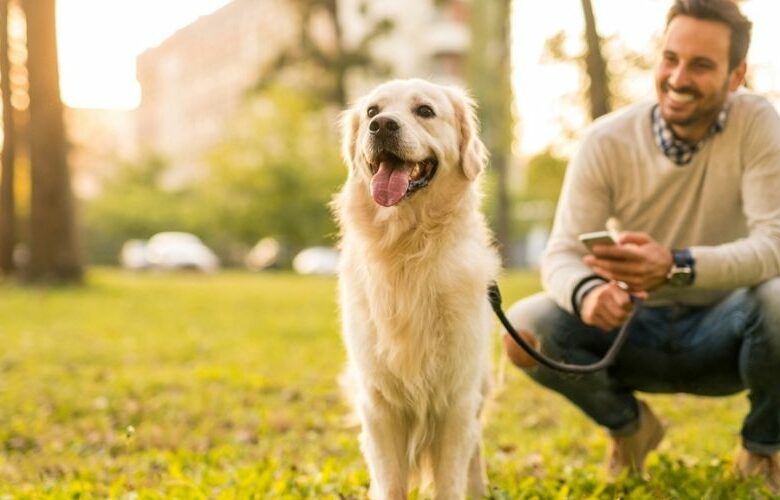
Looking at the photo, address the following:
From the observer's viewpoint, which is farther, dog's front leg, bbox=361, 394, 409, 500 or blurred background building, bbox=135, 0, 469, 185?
blurred background building, bbox=135, 0, 469, 185

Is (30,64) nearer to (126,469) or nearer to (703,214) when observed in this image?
(126,469)

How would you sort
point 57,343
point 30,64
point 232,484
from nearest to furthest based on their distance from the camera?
point 232,484, point 57,343, point 30,64

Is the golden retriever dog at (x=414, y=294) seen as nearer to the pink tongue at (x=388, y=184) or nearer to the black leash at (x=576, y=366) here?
the pink tongue at (x=388, y=184)

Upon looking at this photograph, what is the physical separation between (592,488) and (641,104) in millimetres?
1624

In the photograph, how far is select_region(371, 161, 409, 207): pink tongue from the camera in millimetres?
2912

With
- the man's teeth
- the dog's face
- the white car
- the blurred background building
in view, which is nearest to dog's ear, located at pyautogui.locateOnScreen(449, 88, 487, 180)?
the dog's face

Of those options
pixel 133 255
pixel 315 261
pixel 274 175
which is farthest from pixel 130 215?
pixel 315 261

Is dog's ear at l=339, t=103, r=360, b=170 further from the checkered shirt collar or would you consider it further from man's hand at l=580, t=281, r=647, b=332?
the checkered shirt collar

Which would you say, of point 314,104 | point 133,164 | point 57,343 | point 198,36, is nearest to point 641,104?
point 57,343

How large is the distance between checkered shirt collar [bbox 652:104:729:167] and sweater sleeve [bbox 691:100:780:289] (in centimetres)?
11

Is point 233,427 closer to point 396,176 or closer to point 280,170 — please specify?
point 396,176

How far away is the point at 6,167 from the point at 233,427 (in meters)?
14.4

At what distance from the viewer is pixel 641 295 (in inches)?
129

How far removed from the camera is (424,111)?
317cm
